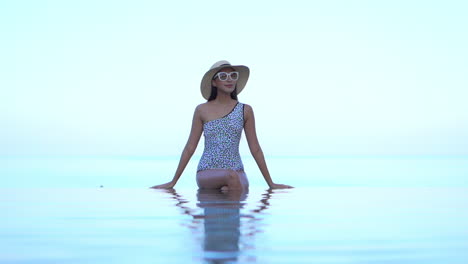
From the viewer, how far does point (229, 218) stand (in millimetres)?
4098

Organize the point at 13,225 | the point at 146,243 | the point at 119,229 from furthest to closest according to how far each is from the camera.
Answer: the point at 13,225
the point at 119,229
the point at 146,243

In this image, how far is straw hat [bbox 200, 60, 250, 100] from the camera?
7254mm

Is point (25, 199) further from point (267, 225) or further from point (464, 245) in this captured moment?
point (464, 245)

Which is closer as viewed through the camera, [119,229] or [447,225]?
[119,229]

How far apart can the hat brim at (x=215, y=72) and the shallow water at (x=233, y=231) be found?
1722mm

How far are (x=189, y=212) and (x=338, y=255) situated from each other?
6.32ft

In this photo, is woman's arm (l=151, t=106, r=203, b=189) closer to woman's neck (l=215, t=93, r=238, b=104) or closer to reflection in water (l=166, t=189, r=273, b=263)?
woman's neck (l=215, t=93, r=238, b=104)

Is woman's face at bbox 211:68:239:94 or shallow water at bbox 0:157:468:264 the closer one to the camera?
shallow water at bbox 0:157:468:264

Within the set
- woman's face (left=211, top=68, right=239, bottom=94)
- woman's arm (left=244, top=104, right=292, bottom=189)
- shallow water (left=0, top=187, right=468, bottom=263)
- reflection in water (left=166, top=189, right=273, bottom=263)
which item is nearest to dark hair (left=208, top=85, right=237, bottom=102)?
woman's face (left=211, top=68, right=239, bottom=94)

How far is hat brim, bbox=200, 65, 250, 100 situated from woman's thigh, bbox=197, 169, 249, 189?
2.97 ft

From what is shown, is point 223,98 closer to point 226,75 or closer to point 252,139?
point 226,75

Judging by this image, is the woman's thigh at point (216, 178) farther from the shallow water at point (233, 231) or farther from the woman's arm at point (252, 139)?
the shallow water at point (233, 231)

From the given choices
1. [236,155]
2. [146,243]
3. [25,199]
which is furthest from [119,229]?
[236,155]

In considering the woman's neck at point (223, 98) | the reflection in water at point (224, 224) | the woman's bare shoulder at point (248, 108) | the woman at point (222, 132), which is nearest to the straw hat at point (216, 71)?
the woman at point (222, 132)
